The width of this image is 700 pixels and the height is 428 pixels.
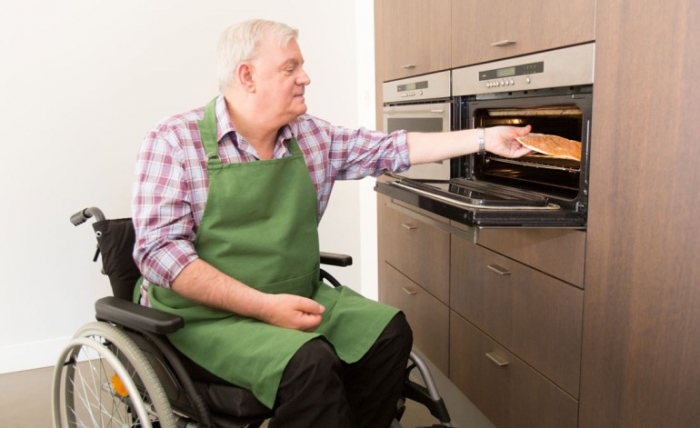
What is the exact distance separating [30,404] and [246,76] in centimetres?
172

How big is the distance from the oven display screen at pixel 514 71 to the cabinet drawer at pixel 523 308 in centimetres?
52

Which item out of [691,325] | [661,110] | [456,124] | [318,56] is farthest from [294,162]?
[318,56]

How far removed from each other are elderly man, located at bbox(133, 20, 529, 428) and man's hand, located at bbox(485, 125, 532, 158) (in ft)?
0.12

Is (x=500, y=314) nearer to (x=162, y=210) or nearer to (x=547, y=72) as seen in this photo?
(x=547, y=72)

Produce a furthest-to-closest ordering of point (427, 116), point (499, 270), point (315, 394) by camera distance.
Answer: point (427, 116), point (499, 270), point (315, 394)

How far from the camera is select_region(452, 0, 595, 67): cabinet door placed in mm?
1451

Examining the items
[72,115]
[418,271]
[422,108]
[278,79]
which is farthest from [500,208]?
[72,115]

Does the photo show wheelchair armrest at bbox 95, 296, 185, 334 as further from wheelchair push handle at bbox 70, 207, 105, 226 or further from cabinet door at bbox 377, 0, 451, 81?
cabinet door at bbox 377, 0, 451, 81

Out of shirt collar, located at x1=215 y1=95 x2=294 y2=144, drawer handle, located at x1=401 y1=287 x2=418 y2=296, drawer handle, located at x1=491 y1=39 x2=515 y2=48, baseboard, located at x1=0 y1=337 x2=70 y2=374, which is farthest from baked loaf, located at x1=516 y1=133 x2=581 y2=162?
baseboard, located at x1=0 y1=337 x2=70 y2=374

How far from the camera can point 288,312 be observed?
1.40 m

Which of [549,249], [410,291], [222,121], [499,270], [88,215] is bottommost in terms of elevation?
[410,291]

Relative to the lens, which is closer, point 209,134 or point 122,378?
point 122,378

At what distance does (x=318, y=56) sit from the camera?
3051mm

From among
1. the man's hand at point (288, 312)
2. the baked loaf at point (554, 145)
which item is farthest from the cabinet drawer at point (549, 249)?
the man's hand at point (288, 312)
